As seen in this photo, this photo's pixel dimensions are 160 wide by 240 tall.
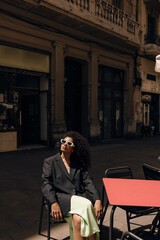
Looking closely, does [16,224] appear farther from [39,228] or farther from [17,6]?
[17,6]

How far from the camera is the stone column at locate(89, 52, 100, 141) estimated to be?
12.2 metres

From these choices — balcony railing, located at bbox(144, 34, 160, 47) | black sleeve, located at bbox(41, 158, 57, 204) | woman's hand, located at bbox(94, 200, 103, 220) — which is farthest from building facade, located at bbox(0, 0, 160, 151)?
woman's hand, located at bbox(94, 200, 103, 220)

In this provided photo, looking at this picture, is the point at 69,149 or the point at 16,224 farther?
the point at 16,224

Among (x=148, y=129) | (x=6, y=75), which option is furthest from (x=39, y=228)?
(x=148, y=129)

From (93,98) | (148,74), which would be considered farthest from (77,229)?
(148,74)

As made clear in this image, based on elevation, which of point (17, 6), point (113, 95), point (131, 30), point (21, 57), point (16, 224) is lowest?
point (16, 224)

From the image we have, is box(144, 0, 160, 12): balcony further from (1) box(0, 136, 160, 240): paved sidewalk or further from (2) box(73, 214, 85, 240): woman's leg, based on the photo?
(2) box(73, 214, 85, 240): woman's leg

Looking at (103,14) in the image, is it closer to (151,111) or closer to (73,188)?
(151,111)

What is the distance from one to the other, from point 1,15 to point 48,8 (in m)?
1.75

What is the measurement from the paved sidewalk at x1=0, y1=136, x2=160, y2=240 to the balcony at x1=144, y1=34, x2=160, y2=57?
833 centimetres

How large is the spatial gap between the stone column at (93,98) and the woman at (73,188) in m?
9.05

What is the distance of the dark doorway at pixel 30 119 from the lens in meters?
10.9

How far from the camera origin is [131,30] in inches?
547

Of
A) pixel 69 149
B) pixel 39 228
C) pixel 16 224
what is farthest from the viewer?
pixel 16 224
